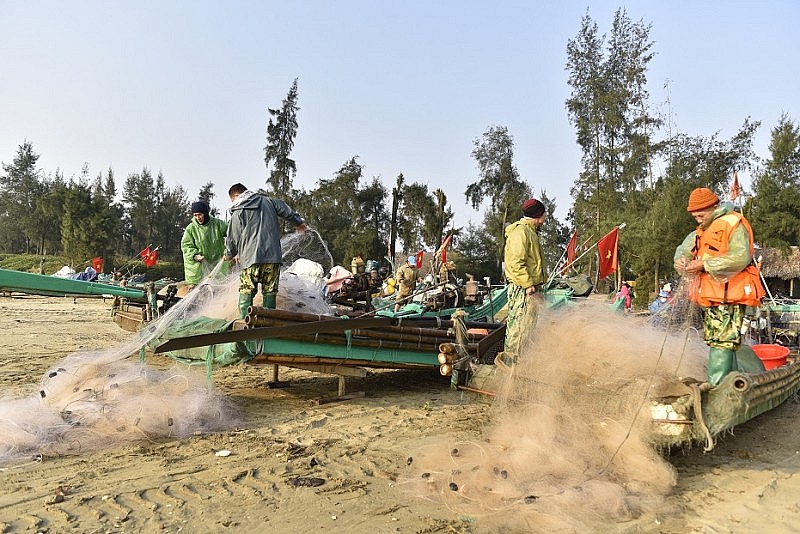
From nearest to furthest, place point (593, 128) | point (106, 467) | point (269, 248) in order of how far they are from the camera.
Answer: point (106, 467)
point (269, 248)
point (593, 128)

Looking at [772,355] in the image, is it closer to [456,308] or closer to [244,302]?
[456,308]

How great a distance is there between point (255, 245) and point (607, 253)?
5.52 m

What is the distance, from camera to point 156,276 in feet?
125

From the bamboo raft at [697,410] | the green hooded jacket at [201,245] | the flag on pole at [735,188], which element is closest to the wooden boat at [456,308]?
the green hooded jacket at [201,245]

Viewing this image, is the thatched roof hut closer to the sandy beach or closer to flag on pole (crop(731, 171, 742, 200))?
flag on pole (crop(731, 171, 742, 200))

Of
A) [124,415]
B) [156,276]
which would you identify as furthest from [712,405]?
[156,276]

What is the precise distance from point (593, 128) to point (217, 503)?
37.6 metres

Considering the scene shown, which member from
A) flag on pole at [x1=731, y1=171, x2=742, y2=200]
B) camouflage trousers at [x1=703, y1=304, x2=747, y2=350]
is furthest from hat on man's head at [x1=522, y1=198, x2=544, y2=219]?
flag on pole at [x1=731, y1=171, x2=742, y2=200]

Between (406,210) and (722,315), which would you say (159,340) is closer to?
(722,315)

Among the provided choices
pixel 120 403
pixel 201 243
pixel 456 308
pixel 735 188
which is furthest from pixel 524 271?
pixel 735 188

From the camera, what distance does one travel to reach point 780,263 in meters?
28.6

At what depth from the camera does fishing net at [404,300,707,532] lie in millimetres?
3371

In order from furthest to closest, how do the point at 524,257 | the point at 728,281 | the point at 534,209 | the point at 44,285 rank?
the point at 44,285
the point at 534,209
the point at 524,257
the point at 728,281

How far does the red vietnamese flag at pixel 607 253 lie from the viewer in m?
8.55
